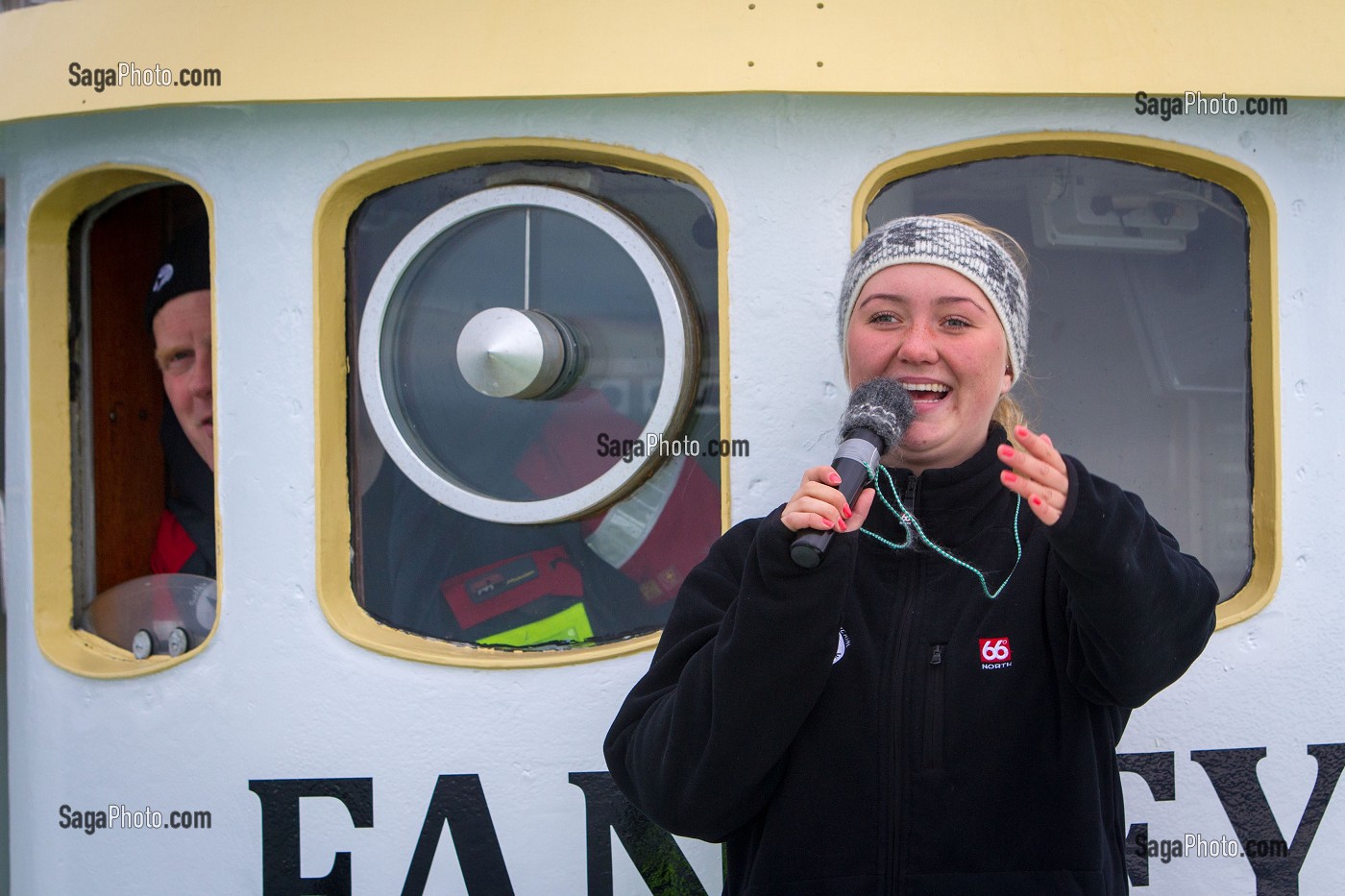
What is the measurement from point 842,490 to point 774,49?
2.97ft

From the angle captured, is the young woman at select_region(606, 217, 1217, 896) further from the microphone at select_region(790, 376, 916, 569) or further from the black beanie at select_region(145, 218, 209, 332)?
the black beanie at select_region(145, 218, 209, 332)

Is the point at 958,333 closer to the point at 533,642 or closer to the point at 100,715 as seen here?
the point at 533,642

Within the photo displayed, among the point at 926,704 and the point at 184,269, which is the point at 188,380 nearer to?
the point at 184,269

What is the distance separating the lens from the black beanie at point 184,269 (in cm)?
235

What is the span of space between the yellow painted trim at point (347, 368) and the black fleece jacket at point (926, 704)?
21.8 inches

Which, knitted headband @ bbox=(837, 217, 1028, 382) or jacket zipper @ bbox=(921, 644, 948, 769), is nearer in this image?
jacket zipper @ bbox=(921, 644, 948, 769)

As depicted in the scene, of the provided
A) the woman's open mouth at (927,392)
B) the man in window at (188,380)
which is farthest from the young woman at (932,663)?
the man in window at (188,380)

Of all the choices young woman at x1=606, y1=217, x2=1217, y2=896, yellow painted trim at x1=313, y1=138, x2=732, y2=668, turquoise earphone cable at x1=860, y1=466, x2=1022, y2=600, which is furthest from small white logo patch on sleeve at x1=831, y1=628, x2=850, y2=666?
yellow painted trim at x1=313, y1=138, x2=732, y2=668

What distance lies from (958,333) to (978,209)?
2.09 feet

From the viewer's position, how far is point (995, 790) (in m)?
1.38

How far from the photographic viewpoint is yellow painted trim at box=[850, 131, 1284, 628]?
1.94m

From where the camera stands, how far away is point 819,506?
3.89 feet

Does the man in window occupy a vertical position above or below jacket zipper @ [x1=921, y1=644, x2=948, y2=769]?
above

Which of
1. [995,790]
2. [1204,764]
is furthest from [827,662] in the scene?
[1204,764]
